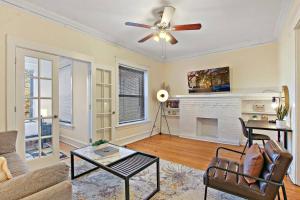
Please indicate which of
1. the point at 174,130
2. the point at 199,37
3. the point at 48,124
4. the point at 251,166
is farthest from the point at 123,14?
the point at 174,130

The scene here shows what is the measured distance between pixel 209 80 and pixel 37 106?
4.32 m

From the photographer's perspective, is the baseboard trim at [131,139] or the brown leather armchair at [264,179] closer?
the brown leather armchair at [264,179]

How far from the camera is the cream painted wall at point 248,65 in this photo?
13.2 ft

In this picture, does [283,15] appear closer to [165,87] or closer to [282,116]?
[282,116]

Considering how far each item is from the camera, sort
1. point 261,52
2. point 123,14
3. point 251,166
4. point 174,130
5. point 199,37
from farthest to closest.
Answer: point 174,130, point 261,52, point 199,37, point 123,14, point 251,166

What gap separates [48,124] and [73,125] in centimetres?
140

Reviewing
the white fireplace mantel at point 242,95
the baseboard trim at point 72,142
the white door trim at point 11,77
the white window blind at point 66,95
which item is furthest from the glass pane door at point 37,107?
the white fireplace mantel at point 242,95

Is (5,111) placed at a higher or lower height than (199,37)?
lower

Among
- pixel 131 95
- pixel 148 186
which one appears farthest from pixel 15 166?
pixel 131 95

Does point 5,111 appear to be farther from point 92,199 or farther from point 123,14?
point 123,14

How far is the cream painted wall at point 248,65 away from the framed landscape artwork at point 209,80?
0.54 ft

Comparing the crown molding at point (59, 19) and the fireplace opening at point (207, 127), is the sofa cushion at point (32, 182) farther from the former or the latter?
the fireplace opening at point (207, 127)

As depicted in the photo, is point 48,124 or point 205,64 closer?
point 48,124

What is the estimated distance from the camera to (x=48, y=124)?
2908 mm
